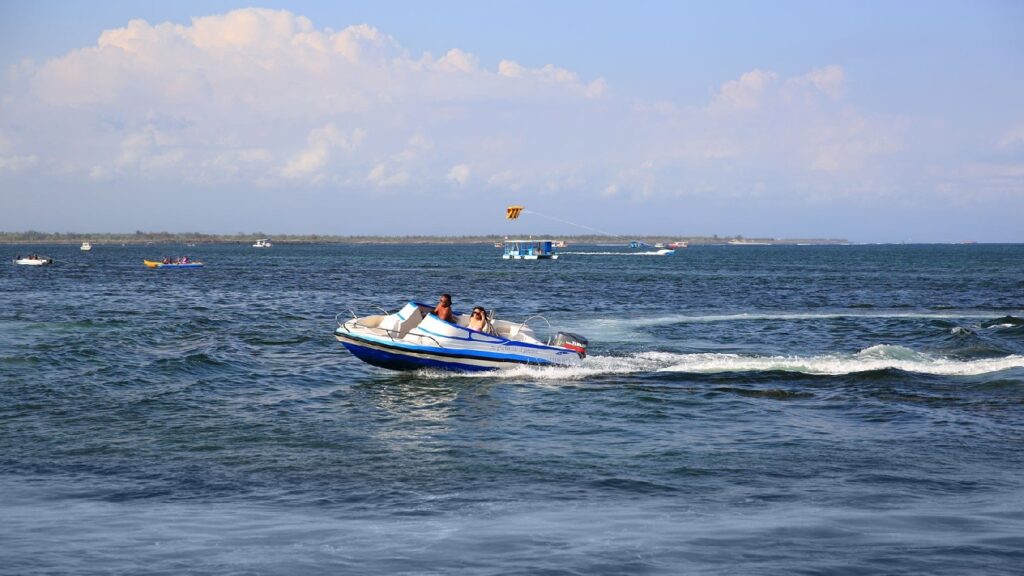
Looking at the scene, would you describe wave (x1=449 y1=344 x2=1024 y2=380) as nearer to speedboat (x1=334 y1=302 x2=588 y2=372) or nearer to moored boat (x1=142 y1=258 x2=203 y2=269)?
speedboat (x1=334 y1=302 x2=588 y2=372)

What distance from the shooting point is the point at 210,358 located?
24906mm

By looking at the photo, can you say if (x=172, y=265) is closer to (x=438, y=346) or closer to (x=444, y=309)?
(x=444, y=309)

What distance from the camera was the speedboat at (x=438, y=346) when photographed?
73.8ft

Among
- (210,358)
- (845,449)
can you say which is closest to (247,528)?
(845,449)

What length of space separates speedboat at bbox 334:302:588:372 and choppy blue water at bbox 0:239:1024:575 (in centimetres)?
42

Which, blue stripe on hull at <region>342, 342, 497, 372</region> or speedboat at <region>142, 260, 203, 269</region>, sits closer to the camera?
blue stripe on hull at <region>342, 342, 497, 372</region>

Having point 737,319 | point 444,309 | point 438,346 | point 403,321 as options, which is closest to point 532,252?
point 737,319

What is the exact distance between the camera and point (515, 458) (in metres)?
14.3

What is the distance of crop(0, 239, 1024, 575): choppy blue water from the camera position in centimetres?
967

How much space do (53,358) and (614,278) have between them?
5723 centimetres

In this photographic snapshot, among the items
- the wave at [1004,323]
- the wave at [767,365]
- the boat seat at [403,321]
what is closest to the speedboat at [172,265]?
the wave at [1004,323]

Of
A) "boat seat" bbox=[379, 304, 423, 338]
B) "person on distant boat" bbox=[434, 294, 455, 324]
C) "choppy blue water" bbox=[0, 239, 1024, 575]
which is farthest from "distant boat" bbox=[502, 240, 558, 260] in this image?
"person on distant boat" bbox=[434, 294, 455, 324]

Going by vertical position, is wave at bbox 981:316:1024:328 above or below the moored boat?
below

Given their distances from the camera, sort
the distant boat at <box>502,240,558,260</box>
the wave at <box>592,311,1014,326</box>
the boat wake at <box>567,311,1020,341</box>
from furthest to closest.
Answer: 1. the distant boat at <box>502,240,558,260</box>
2. the wave at <box>592,311,1014,326</box>
3. the boat wake at <box>567,311,1020,341</box>
